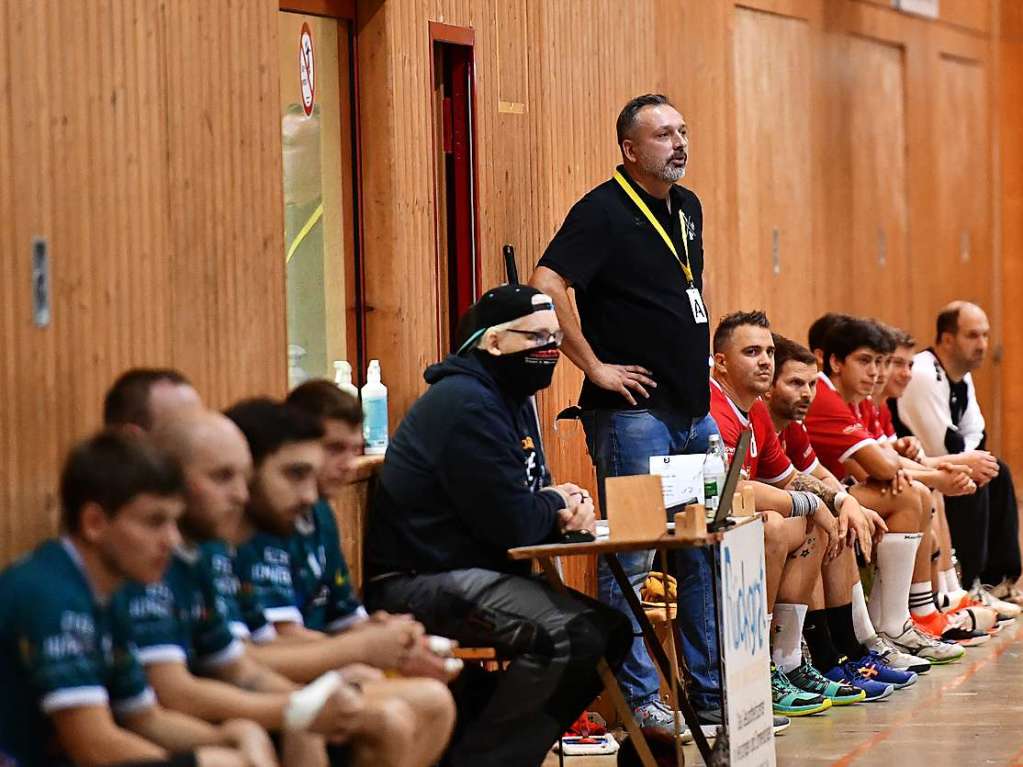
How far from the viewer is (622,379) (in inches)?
248

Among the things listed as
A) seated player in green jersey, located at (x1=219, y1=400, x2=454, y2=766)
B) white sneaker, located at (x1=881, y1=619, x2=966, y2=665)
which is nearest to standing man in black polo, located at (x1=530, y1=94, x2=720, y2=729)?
white sneaker, located at (x1=881, y1=619, x2=966, y2=665)

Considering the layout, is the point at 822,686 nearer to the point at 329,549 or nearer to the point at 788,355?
the point at 788,355

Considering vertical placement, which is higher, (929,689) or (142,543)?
(142,543)

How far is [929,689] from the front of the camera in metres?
7.36

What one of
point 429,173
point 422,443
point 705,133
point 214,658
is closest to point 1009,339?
→ point 705,133

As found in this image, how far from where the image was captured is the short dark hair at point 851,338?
8.26m

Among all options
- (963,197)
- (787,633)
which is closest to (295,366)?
(787,633)

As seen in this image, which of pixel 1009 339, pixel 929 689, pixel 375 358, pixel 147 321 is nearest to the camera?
pixel 147 321

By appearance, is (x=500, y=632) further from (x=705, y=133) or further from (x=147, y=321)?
(x=705, y=133)

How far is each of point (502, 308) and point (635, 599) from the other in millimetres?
1115

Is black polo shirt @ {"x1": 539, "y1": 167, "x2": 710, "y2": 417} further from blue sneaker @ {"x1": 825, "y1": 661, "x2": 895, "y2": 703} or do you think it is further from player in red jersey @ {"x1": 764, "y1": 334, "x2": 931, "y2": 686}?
blue sneaker @ {"x1": 825, "y1": 661, "x2": 895, "y2": 703}

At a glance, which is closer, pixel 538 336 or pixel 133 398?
pixel 133 398

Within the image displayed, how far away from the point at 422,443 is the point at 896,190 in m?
7.82

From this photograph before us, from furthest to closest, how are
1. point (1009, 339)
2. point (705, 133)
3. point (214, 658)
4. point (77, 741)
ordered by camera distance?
point (1009, 339) → point (705, 133) → point (214, 658) → point (77, 741)
